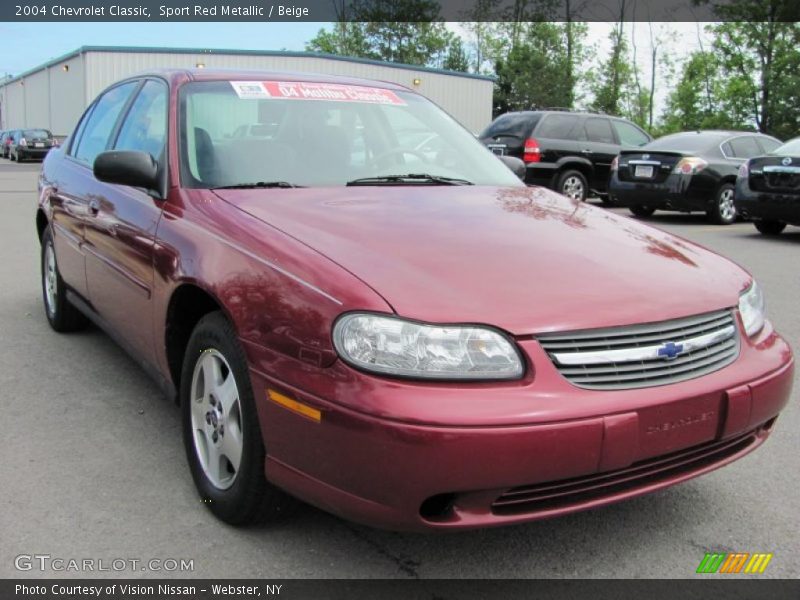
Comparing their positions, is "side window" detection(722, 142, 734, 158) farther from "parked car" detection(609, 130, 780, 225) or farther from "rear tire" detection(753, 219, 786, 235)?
"rear tire" detection(753, 219, 786, 235)

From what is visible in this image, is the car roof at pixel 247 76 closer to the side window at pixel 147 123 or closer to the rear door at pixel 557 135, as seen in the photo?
the side window at pixel 147 123

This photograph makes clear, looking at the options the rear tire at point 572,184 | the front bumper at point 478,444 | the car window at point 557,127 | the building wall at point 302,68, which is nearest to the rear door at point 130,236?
the front bumper at point 478,444

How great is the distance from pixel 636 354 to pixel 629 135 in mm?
13679

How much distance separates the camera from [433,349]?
2.12 m

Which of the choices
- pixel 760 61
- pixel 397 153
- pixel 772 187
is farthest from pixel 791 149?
pixel 760 61

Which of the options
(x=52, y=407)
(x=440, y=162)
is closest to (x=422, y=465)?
(x=440, y=162)

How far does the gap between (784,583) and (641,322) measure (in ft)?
3.04

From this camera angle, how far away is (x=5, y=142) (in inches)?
1583

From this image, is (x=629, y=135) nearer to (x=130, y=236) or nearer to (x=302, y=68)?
(x=130, y=236)

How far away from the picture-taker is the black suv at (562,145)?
13.5 m

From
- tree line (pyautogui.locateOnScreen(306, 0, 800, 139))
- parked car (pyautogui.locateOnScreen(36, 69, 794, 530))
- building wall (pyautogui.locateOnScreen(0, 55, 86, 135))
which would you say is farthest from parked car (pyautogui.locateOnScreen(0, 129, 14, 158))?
parked car (pyautogui.locateOnScreen(36, 69, 794, 530))

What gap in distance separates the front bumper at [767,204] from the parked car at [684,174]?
111cm

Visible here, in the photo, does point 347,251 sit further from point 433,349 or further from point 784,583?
point 784,583

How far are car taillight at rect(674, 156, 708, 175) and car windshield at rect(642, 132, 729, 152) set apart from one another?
12.5 inches
